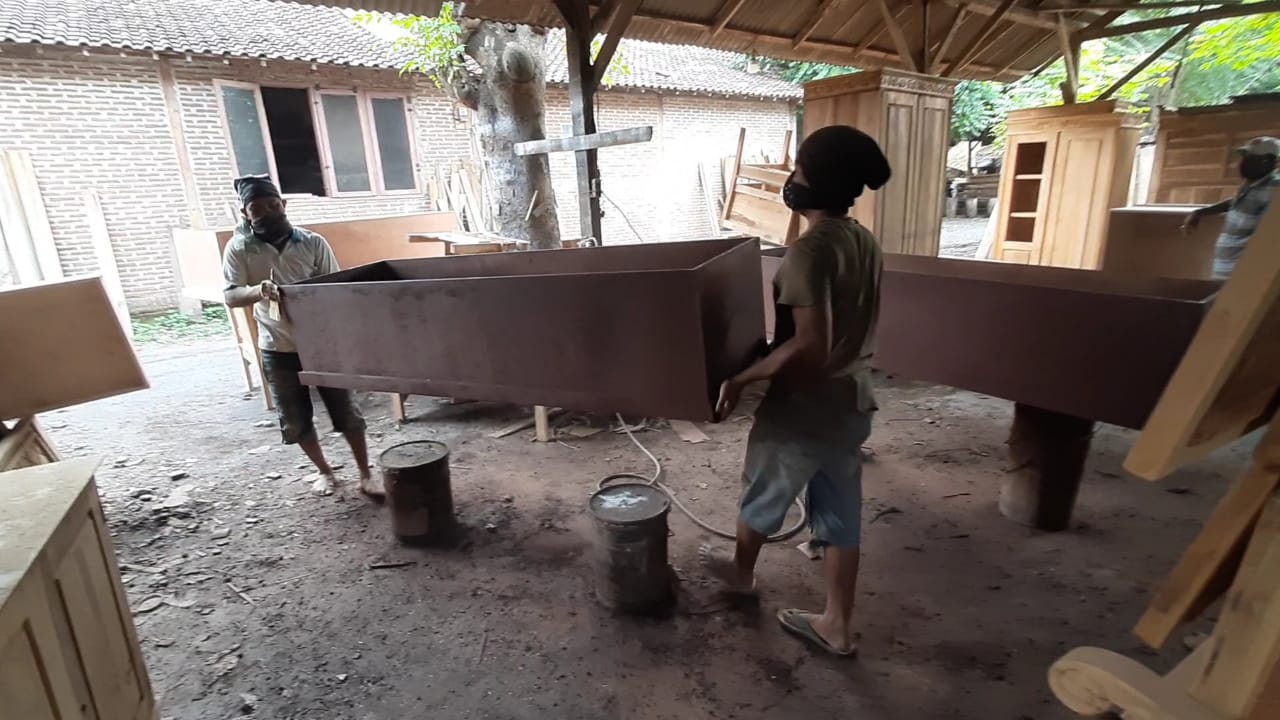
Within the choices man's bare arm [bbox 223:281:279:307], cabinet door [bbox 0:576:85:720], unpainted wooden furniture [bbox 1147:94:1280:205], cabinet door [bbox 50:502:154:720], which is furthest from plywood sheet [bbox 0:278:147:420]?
unpainted wooden furniture [bbox 1147:94:1280:205]

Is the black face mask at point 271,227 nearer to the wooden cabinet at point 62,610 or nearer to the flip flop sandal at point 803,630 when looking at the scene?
the wooden cabinet at point 62,610

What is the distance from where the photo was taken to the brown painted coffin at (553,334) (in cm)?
195

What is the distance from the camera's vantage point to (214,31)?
31.0 ft

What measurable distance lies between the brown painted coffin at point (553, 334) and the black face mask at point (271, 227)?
773 millimetres

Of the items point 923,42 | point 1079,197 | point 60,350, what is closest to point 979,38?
point 923,42

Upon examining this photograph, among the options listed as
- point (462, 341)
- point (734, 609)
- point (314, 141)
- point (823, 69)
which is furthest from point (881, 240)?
point (823, 69)

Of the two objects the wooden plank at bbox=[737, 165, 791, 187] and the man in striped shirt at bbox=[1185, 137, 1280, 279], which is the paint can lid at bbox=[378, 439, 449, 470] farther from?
the wooden plank at bbox=[737, 165, 791, 187]

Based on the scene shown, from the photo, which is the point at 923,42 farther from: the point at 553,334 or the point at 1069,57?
the point at 553,334

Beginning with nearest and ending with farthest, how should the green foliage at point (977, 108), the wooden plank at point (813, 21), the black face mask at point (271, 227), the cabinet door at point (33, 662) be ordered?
the cabinet door at point (33, 662) < the black face mask at point (271, 227) < the wooden plank at point (813, 21) < the green foliage at point (977, 108)

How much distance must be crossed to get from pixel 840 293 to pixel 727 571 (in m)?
1.25

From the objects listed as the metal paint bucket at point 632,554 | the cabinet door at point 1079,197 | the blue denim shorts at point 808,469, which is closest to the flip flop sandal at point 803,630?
the blue denim shorts at point 808,469

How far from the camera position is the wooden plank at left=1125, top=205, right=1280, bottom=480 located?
75cm

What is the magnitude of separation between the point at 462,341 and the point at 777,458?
1183mm

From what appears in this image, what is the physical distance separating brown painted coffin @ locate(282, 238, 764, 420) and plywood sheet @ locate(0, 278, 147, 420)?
998 millimetres
